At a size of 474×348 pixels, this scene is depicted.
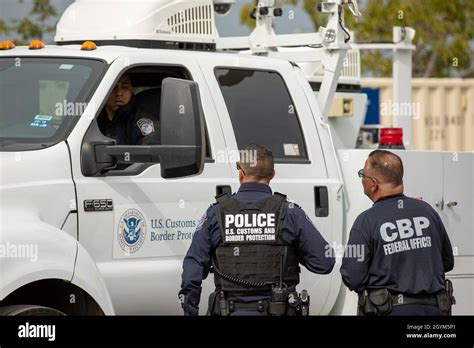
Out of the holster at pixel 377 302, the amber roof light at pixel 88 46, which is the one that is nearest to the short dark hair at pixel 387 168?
the holster at pixel 377 302

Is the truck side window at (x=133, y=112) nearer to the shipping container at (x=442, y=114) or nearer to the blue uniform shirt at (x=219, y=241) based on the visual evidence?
the blue uniform shirt at (x=219, y=241)

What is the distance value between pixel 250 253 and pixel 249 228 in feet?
0.38

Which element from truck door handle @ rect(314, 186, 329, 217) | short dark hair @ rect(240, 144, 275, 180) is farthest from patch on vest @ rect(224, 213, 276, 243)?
truck door handle @ rect(314, 186, 329, 217)

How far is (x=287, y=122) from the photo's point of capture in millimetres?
6504

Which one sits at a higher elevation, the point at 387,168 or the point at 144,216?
the point at 387,168

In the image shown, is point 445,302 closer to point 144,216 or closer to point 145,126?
point 144,216

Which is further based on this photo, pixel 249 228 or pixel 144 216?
pixel 144 216

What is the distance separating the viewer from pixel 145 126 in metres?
5.93

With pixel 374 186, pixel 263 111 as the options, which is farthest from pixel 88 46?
pixel 374 186

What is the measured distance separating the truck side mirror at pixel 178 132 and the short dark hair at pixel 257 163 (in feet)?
0.85

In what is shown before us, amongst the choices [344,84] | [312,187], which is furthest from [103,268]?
[344,84]

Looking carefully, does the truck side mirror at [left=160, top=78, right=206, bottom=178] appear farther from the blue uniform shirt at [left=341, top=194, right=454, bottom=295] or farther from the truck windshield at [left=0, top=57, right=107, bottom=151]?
the blue uniform shirt at [left=341, top=194, right=454, bottom=295]

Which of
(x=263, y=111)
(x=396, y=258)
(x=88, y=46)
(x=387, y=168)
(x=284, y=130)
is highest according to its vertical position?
(x=88, y=46)

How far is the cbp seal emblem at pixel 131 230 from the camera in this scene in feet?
18.0
